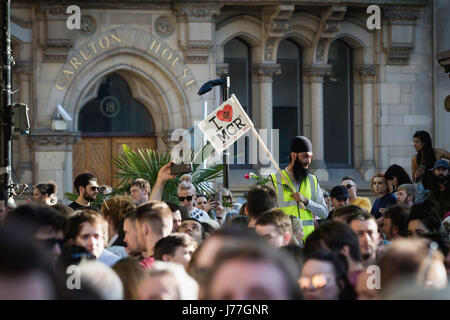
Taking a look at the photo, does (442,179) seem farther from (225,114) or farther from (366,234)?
(366,234)

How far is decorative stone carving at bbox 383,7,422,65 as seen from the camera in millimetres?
18969

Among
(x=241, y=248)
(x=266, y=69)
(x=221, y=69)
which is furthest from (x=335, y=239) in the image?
(x=266, y=69)

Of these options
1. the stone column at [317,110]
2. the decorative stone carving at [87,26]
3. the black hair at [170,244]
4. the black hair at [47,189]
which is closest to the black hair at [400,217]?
the black hair at [170,244]

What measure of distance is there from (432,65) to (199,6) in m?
5.17

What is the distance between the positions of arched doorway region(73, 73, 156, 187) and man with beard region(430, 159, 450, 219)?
29.9ft

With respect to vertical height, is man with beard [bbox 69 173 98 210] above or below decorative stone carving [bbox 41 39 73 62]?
below

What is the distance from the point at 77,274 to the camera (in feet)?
11.5

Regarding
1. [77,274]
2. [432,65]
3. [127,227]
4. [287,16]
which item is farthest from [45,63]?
[77,274]

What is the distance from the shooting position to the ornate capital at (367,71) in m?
19.2

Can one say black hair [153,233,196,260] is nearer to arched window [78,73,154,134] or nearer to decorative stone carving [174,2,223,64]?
decorative stone carving [174,2,223,64]

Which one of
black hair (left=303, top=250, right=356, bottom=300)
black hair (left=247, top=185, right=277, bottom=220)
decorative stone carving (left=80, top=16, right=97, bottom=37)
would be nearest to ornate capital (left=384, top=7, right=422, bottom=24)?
decorative stone carving (left=80, top=16, right=97, bottom=37)

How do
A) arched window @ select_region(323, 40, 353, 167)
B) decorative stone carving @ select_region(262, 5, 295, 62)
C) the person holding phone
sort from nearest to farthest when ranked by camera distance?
1. the person holding phone
2. decorative stone carving @ select_region(262, 5, 295, 62)
3. arched window @ select_region(323, 40, 353, 167)

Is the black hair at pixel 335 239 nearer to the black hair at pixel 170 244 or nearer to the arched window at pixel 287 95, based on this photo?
the black hair at pixel 170 244

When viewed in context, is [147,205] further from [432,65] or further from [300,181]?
[432,65]
